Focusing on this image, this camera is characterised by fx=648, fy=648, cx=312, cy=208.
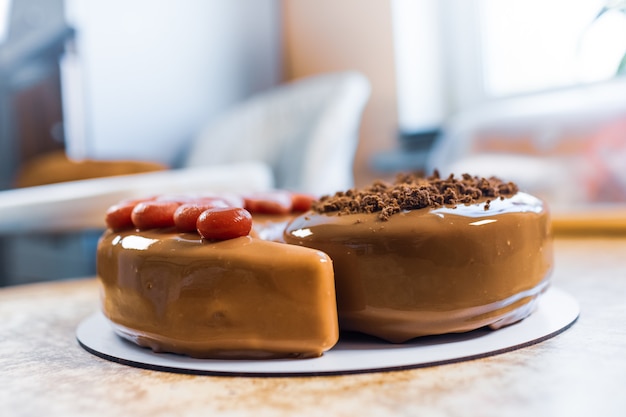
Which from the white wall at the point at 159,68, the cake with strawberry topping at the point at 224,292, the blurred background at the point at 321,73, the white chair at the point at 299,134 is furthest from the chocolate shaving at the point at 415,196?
the white wall at the point at 159,68

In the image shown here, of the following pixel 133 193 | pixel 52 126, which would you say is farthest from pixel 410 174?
pixel 52 126

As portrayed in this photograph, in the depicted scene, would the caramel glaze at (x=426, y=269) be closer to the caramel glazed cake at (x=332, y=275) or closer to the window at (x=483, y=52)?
the caramel glazed cake at (x=332, y=275)

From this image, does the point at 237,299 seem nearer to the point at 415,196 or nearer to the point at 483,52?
the point at 415,196

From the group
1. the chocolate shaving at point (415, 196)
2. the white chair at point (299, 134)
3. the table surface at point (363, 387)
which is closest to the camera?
the table surface at point (363, 387)

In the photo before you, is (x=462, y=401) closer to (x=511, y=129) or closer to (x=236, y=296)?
(x=236, y=296)

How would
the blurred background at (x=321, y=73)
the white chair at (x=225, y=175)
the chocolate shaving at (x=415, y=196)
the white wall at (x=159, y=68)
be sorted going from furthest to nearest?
the white wall at (x=159, y=68) → the blurred background at (x=321, y=73) → the white chair at (x=225, y=175) → the chocolate shaving at (x=415, y=196)

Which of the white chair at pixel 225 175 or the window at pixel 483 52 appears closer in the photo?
the white chair at pixel 225 175

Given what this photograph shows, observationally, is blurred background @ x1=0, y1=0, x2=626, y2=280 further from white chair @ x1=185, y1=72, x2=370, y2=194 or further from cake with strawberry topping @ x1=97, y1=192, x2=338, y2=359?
cake with strawberry topping @ x1=97, y1=192, x2=338, y2=359
